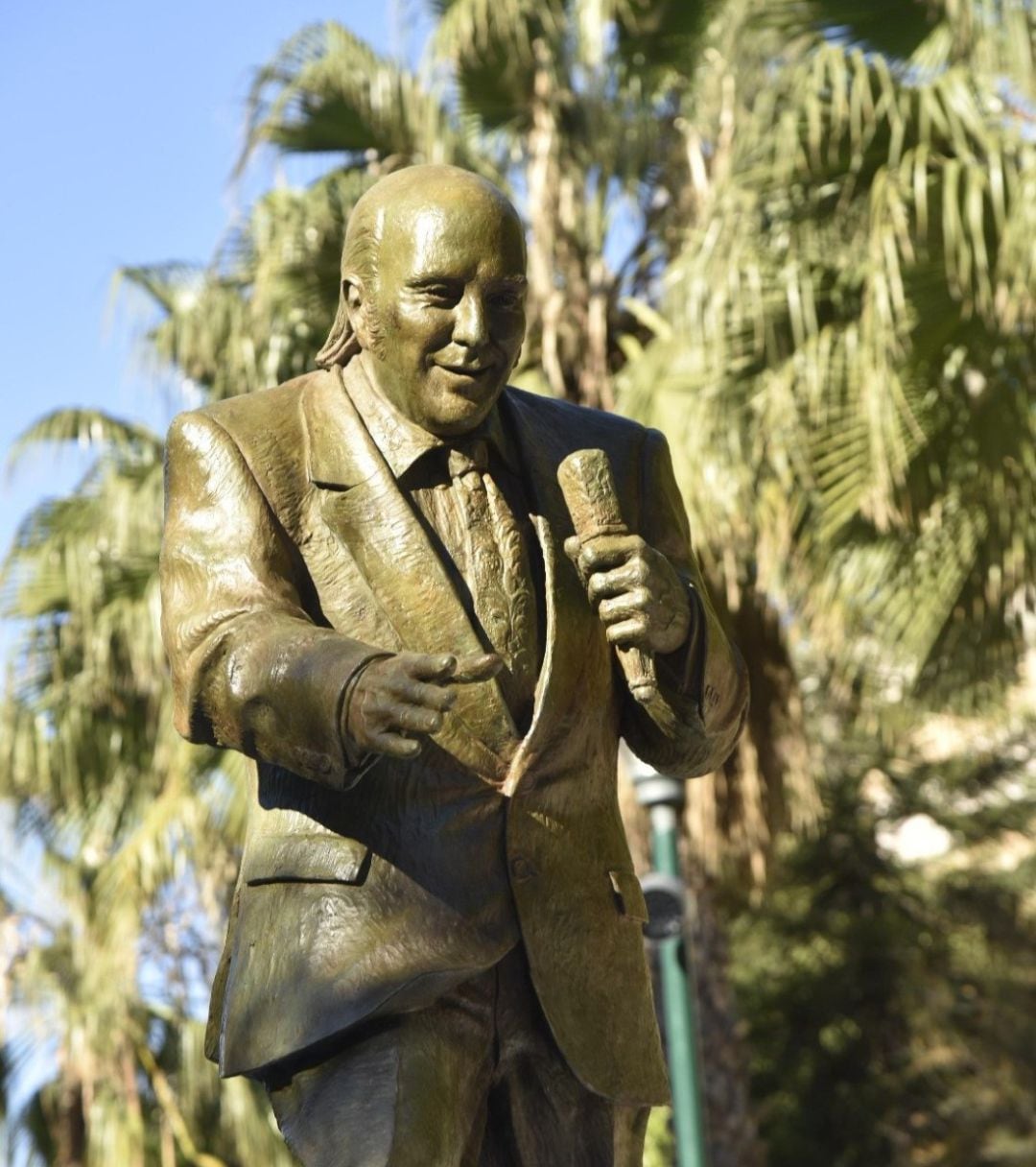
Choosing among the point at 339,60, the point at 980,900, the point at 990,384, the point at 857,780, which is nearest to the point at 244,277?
the point at 339,60

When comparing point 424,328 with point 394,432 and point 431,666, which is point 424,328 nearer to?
point 394,432

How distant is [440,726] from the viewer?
2.67 m

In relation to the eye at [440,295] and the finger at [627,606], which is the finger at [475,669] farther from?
the eye at [440,295]

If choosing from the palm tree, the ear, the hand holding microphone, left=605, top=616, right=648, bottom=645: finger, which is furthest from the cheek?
the palm tree

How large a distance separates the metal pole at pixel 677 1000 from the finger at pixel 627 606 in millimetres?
4929

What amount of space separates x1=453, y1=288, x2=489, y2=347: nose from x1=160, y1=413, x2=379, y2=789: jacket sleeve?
35 centimetres

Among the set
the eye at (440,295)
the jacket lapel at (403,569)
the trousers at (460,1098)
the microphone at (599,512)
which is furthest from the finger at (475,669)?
the eye at (440,295)

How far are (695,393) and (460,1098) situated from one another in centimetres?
740

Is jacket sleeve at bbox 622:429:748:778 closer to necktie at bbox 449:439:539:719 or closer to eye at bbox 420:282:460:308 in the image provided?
necktie at bbox 449:439:539:719

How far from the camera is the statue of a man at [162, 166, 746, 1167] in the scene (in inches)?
108

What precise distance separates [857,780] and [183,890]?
9.22 m

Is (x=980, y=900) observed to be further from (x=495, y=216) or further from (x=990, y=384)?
(x=495, y=216)

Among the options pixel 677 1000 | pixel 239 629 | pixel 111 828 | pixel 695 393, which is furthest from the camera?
pixel 111 828

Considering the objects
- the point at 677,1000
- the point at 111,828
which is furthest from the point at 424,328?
the point at 111,828
